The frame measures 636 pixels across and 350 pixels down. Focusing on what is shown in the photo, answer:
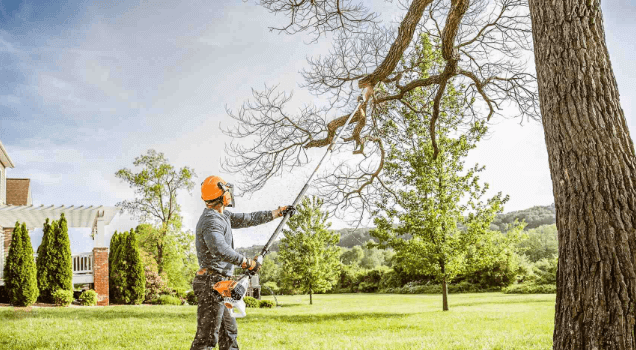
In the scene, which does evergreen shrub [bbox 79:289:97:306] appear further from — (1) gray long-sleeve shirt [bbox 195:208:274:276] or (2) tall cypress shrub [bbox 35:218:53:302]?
(1) gray long-sleeve shirt [bbox 195:208:274:276]

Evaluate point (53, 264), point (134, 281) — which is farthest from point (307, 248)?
point (53, 264)

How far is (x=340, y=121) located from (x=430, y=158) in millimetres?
5800

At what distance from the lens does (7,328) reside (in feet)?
29.2

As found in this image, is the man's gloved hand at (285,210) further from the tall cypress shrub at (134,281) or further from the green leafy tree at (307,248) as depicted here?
the green leafy tree at (307,248)

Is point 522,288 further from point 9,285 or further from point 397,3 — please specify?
point 9,285

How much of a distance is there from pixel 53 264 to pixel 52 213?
8.72ft

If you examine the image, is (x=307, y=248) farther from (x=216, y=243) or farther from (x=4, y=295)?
(x=216, y=243)

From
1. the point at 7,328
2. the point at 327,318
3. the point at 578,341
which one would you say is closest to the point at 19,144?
the point at 7,328

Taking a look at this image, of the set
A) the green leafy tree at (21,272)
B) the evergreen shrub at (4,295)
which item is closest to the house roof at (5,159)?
the green leafy tree at (21,272)

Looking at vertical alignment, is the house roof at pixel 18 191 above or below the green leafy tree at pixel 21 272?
above

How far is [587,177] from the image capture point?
3266 mm

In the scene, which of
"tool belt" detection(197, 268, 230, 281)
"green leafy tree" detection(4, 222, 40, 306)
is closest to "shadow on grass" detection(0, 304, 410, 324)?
"green leafy tree" detection(4, 222, 40, 306)

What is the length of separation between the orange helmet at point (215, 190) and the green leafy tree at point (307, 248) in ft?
50.4

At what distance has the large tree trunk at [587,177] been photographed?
310cm
